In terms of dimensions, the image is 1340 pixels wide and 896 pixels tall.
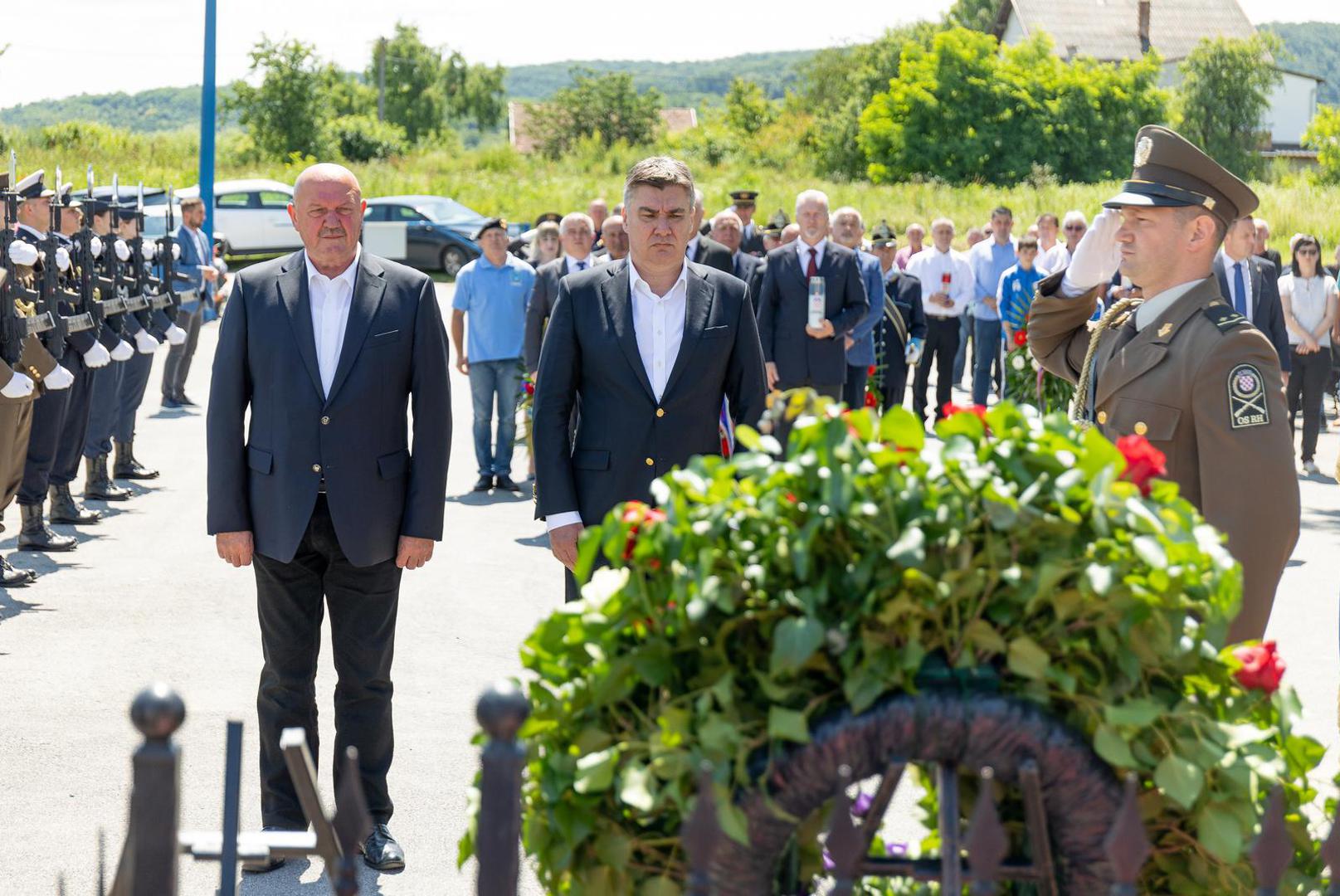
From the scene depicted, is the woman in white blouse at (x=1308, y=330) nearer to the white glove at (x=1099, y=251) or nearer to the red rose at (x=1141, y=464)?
the white glove at (x=1099, y=251)

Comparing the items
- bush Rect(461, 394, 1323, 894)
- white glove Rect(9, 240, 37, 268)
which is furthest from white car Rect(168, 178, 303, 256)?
bush Rect(461, 394, 1323, 894)

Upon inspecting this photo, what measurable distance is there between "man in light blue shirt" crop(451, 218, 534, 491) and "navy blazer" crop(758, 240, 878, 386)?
76.0 inches

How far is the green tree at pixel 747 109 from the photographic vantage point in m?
82.5

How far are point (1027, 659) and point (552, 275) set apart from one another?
9.77 meters

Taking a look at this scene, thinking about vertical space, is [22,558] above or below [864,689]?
below

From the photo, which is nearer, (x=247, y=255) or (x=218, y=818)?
(x=218, y=818)

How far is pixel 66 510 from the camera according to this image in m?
11.0

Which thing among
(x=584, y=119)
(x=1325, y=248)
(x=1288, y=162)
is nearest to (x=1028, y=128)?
(x=584, y=119)

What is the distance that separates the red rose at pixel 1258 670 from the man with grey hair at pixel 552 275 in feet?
30.6

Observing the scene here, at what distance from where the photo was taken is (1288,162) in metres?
77.7

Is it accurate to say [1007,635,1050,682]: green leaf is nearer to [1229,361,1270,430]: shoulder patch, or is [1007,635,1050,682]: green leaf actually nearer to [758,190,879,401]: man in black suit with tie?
[1229,361,1270,430]: shoulder patch

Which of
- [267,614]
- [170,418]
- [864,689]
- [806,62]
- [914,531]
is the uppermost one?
[806,62]

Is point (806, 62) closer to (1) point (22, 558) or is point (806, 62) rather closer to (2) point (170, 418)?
(2) point (170, 418)

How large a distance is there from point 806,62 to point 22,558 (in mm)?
84556
